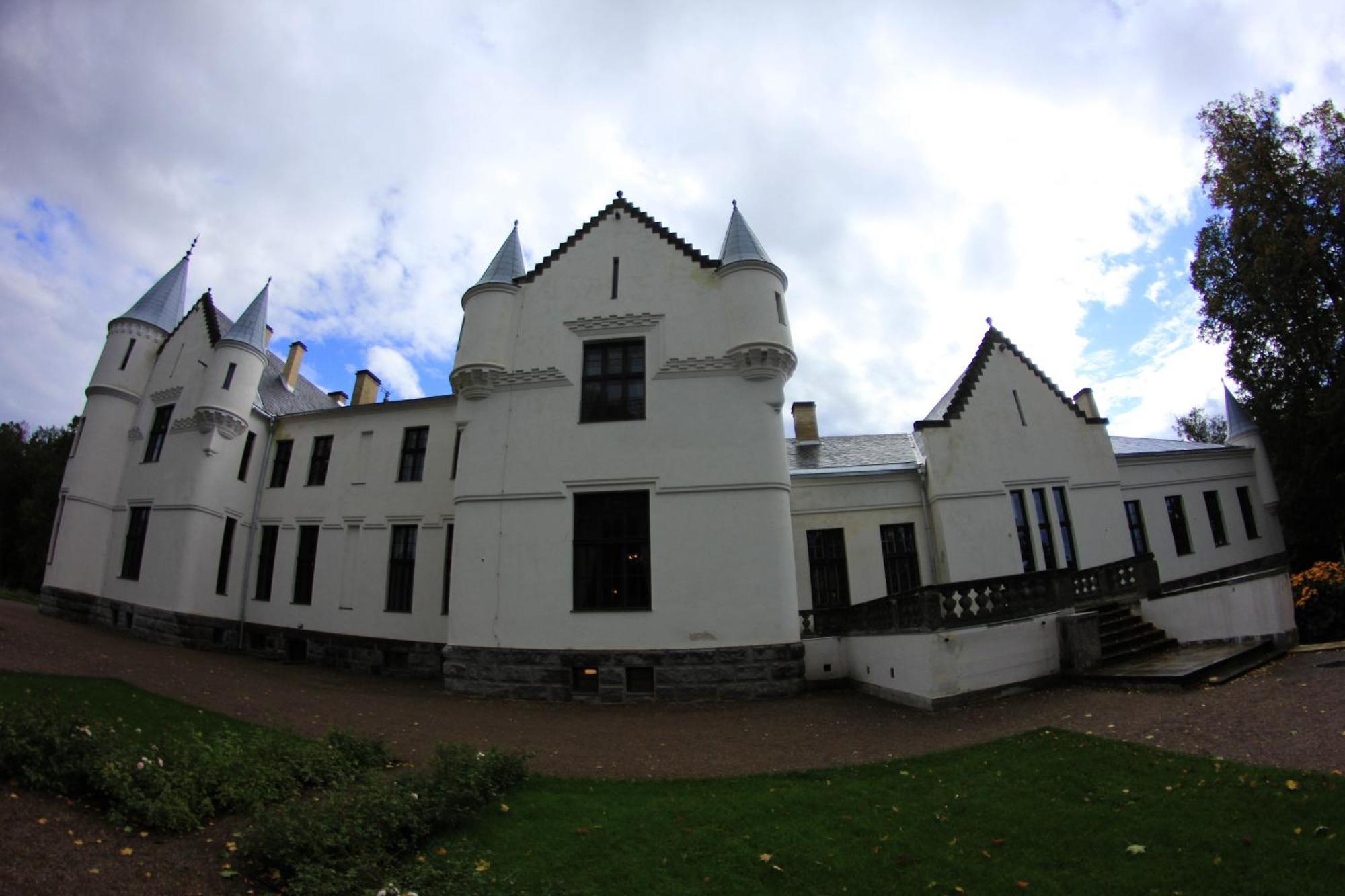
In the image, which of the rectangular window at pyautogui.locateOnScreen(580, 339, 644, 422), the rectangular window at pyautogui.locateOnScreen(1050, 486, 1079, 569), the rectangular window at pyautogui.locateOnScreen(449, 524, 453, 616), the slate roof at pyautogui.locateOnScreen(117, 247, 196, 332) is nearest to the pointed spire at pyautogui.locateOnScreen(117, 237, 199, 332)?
the slate roof at pyautogui.locateOnScreen(117, 247, 196, 332)

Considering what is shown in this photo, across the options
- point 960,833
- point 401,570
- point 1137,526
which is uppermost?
point 1137,526

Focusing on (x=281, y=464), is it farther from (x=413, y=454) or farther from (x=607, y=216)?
(x=607, y=216)

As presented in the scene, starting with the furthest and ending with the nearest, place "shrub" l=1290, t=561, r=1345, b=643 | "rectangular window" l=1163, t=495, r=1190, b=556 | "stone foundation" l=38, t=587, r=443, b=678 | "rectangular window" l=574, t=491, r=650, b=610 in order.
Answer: "rectangular window" l=1163, t=495, r=1190, b=556
"stone foundation" l=38, t=587, r=443, b=678
"rectangular window" l=574, t=491, r=650, b=610
"shrub" l=1290, t=561, r=1345, b=643

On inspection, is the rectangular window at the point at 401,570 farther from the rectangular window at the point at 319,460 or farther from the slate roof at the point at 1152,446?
the slate roof at the point at 1152,446

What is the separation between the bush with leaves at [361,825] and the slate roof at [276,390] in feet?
70.9

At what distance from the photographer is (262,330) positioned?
2448 cm

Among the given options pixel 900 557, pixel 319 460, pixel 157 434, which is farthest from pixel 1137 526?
pixel 157 434

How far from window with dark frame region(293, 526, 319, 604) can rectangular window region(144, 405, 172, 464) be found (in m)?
6.20

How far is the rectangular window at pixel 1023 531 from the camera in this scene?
64.5 feet

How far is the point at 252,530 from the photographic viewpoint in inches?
957

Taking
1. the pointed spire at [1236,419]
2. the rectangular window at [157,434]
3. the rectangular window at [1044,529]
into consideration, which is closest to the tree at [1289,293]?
the pointed spire at [1236,419]

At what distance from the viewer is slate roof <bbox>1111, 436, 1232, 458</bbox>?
24516 millimetres

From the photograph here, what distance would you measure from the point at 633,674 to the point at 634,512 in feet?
13.4

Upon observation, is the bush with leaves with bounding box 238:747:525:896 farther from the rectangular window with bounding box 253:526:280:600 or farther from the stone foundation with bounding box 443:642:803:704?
the rectangular window with bounding box 253:526:280:600
